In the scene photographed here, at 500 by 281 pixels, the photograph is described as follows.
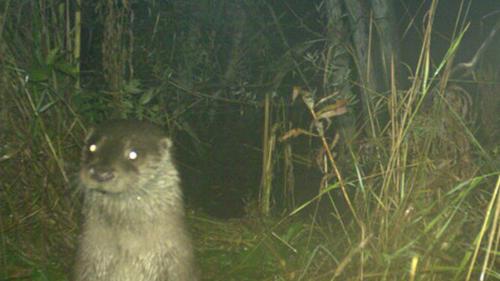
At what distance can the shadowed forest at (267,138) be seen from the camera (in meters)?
3.44

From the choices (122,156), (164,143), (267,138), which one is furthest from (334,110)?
(267,138)

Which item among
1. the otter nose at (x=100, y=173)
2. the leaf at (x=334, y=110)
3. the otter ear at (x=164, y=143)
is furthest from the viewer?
the otter ear at (x=164, y=143)

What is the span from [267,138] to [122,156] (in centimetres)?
128

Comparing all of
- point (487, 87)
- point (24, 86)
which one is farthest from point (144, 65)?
point (487, 87)

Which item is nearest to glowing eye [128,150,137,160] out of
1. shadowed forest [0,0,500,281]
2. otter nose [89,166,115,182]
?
otter nose [89,166,115,182]

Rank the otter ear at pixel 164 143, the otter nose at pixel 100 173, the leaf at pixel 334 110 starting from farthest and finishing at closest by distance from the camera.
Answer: the otter ear at pixel 164 143, the leaf at pixel 334 110, the otter nose at pixel 100 173

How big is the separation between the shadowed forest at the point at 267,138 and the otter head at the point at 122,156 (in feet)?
1.45

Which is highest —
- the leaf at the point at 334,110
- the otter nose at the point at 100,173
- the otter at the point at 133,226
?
the leaf at the point at 334,110

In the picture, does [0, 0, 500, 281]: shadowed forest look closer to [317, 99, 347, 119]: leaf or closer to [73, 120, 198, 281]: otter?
[317, 99, 347, 119]: leaf

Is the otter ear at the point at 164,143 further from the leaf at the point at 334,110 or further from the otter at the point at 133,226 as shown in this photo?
the leaf at the point at 334,110

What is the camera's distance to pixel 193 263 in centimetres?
363

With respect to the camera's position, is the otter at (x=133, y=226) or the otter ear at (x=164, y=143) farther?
the otter ear at (x=164, y=143)

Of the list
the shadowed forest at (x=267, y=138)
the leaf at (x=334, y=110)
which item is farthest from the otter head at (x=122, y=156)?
the leaf at (x=334, y=110)

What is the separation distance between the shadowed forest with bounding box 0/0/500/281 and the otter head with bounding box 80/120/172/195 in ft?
1.45
